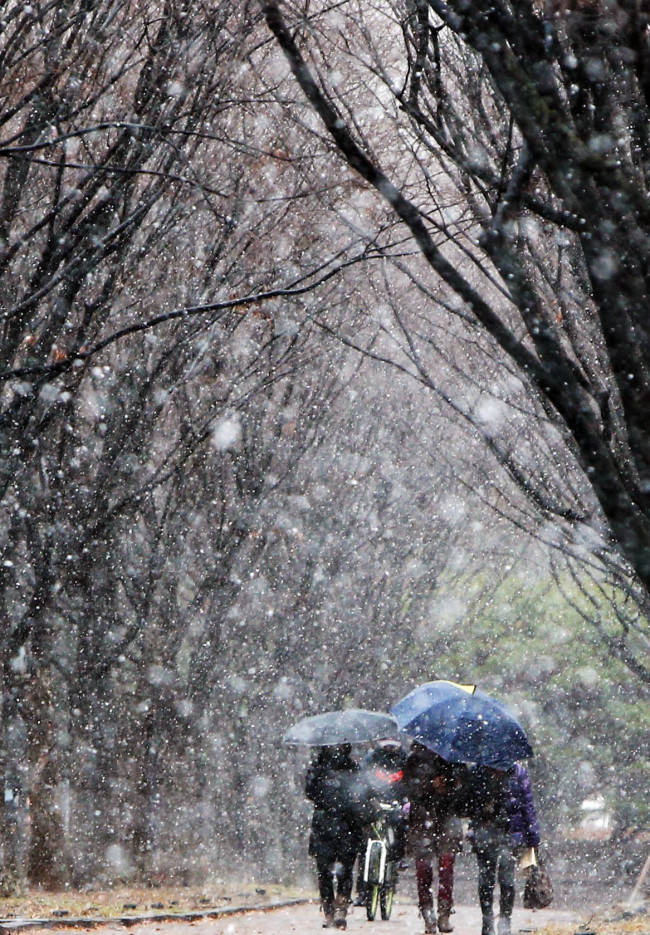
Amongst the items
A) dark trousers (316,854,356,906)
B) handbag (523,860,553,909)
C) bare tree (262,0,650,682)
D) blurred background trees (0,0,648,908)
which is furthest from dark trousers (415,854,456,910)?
bare tree (262,0,650,682)

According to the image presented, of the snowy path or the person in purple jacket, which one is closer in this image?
the person in purple jacket

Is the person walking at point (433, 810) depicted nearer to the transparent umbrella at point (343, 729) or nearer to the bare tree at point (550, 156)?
the transparent umbrella at point (343, 729)

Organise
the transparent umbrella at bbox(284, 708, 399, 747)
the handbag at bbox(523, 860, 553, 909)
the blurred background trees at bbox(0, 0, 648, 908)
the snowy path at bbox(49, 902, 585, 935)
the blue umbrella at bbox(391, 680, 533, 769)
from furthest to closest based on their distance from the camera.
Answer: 1. the transparent umbrella at bbox(284, 708, 399, 747)
2. the snowy path at bbox(49, 902, 585, 935)
3. the handbag at bbox(523, 860, 553, 909)
4. the blue umbrella at bbox(391, 680, 533, 769)
5. the blurred background trees at bbox(0, 0, 648, 908)

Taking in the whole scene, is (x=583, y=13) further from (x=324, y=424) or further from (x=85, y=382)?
(x=324, y=424)

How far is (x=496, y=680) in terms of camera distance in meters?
27.8

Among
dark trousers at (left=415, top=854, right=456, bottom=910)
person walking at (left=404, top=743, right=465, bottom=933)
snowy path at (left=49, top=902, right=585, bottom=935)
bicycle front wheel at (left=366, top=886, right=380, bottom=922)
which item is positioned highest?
person walking at (left=404, top=743, right=465, bottom=933)

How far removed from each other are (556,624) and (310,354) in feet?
49.1

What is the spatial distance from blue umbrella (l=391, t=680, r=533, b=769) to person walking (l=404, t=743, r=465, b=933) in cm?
17

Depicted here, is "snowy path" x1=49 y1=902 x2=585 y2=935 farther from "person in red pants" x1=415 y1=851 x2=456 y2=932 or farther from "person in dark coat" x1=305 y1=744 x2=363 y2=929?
"person in red pants" x1=415 y1=851 x2=456 y2=932

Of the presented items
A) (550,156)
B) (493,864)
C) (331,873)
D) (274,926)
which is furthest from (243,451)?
(550,156)

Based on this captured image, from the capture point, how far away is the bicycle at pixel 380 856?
35.2 feet

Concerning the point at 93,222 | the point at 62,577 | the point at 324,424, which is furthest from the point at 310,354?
the point at 93,222

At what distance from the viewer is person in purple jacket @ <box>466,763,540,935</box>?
8641 millimetres

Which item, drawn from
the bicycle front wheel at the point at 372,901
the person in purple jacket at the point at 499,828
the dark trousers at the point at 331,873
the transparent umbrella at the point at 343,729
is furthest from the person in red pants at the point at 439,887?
the bicycle front wheel at the point at 372,901
